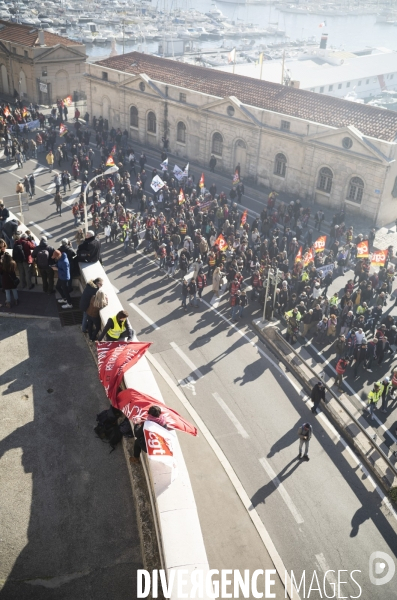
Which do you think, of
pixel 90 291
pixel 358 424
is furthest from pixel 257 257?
pixel 90 291

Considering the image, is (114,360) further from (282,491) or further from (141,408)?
(282,491)

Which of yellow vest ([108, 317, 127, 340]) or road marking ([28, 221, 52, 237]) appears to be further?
road marking ([28, 221, 52, 237])

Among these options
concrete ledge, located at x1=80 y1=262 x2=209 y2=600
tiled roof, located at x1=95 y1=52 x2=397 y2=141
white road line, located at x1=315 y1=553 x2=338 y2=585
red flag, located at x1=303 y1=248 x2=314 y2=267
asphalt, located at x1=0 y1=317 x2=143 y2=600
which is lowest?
white road line, located at x1=315 y1=553 x2=338 y2=585

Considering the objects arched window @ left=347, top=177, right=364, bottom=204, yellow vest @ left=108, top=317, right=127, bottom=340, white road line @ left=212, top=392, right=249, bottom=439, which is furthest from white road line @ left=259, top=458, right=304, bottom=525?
arched window @ left=347, top=177, right=364, bottom=204

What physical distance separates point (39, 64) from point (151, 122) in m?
16.9

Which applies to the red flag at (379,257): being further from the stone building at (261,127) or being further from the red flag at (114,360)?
the red flag at (114,360)

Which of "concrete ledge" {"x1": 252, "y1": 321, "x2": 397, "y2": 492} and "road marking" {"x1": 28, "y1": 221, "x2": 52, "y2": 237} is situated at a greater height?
"concrete ledge" {"x1": 252, "y1": 321, "x2": 397, "y2": 492}

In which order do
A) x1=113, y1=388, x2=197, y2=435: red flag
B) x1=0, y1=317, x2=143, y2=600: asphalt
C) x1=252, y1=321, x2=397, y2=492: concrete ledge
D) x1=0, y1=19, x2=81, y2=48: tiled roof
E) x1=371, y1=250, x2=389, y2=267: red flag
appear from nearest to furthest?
x1=0, y1=317, x2=143, y2=600: asphalt < x1=113, y1=388, x2=197, y2=435: red flag < x1=252, y1=321, x2=397, y2=492: concrete ledge < x1=371, y1=250, x2=389, y2=267: red flag < x1=0, y1=19, x2=81, y2=48: tiled roof

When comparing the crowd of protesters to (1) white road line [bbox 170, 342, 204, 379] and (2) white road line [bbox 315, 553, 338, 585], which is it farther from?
(2) white road line [bbox 315, 553, 338, 585]

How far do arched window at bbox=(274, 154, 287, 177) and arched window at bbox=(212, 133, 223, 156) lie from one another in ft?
17.9

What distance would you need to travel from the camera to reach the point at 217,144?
1795 inches

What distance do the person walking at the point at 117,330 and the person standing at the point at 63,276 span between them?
3079 millimetres

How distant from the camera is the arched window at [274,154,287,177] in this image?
137 feet

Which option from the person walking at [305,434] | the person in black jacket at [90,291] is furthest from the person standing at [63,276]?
the person walking at [305,434]
